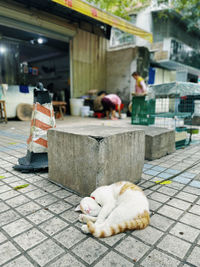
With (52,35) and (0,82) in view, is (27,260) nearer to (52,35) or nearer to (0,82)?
(0,82)

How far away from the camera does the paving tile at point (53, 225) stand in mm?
1696

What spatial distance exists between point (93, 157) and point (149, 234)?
2.95ft

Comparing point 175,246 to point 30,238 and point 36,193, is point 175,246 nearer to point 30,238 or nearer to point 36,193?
point 30,238

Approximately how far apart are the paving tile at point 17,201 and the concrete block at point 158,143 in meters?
2.48

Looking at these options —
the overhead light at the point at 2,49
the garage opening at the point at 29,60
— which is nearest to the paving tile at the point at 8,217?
the garage opening at the point at 29,60

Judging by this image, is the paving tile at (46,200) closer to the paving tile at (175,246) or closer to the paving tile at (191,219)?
the paving tile at (175,246)

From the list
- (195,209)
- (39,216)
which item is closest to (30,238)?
(39,216)

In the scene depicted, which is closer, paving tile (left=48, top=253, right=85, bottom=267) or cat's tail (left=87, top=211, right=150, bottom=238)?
paving tile (left=48, top=253, right=85, bottom=267)

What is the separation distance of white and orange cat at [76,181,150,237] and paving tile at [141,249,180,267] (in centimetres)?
28

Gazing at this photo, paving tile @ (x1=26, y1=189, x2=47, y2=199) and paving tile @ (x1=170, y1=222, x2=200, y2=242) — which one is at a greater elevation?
paving tile @ (x1=26, y1=189, x2=47, y2=199)

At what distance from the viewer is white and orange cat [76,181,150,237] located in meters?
1.62

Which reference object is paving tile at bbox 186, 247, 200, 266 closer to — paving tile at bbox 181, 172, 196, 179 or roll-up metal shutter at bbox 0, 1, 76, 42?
paving tile at bbox 181, 172, 196, 179

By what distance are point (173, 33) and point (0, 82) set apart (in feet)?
52.0

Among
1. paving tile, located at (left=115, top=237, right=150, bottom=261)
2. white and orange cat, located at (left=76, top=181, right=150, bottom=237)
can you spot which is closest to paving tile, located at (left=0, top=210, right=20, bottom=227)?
white and orange cat, located at (left=76, top=181, right=150, bottom=237)
